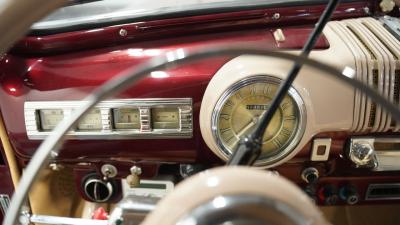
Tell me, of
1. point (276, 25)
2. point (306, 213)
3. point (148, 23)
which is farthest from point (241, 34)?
point (306, 213)

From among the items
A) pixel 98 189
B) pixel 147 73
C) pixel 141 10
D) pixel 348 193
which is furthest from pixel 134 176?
pixel 147 73

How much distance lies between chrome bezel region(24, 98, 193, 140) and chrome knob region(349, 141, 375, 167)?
31cm

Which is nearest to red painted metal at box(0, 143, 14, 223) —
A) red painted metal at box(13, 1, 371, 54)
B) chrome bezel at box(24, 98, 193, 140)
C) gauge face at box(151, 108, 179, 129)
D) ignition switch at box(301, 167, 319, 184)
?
chrome bezel at box(24, 98, 193, 140)

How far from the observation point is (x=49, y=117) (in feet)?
3.24

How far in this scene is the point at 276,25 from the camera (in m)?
1.04

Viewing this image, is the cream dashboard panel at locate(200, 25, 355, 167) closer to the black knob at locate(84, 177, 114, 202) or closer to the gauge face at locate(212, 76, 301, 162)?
the gauge face at locate(212, 76, 301, 162)

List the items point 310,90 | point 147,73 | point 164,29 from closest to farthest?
point 147,73
point 310,90
point 164,29

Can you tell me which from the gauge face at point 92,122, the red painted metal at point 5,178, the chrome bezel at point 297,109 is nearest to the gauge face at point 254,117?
the chrome bezel at point 297,109

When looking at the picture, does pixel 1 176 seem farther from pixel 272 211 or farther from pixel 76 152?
pixel 272 211

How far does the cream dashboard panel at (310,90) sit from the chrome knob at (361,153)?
57 mm

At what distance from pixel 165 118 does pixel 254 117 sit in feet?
0.57

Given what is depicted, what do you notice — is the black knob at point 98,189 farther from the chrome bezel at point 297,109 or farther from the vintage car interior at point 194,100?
the chrome bezel at point 297,109

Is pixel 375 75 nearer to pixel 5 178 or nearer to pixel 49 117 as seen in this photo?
pixel 49 117

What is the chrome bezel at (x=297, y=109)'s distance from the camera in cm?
89
